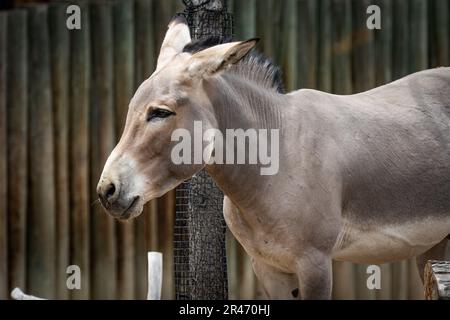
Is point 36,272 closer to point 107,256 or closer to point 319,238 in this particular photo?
point 107,256

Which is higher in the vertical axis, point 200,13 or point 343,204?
point 200,13

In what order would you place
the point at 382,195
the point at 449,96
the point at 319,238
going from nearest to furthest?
1. the point at 319,238
2. the point at 382,195
3. the point at 449,96

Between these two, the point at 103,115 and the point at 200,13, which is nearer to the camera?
the point at 200,13

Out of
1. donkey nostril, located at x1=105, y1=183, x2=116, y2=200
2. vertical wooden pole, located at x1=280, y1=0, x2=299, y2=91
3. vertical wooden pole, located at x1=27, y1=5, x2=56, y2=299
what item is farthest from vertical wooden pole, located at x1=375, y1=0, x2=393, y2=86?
donkey nostril, located at x1=105, y1=183, x2=116, y2=200

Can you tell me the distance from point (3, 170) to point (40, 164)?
1.01ft

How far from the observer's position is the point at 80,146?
7.23m

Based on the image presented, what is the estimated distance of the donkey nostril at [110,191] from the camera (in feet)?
14.5

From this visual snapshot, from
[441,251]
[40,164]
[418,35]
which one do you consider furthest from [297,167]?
[40,164]

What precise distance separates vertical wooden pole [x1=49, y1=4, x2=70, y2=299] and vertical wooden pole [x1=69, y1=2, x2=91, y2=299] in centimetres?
4

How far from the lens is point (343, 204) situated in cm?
489

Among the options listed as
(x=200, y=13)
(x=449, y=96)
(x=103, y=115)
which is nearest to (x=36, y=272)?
(x=103, y=115)

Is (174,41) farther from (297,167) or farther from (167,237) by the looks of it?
(167,237)

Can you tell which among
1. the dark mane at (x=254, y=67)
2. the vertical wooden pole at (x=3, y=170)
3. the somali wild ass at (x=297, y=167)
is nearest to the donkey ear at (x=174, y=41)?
the somali wild ass at (x=297, y=167)

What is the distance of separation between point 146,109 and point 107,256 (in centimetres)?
295
